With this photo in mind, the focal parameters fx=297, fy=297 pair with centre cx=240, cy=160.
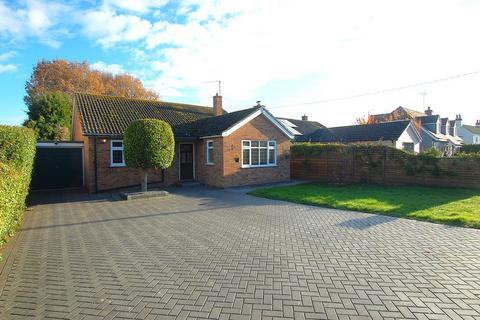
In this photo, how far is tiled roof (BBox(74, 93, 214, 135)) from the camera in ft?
53.1

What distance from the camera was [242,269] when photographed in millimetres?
5277

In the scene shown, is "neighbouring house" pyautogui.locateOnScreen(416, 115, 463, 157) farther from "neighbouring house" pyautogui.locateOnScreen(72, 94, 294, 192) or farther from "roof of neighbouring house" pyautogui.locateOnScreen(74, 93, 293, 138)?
"roof of neighbouring house" pyautogui.locateOnScreen(74, 93, 293, 138)

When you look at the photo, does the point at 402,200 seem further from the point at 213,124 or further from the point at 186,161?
the point at 186,161

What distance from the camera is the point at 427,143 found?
37.3 m

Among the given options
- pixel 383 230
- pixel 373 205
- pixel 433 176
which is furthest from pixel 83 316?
pixel 433 176

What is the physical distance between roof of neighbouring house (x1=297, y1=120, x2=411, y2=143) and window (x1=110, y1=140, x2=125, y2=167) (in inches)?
855

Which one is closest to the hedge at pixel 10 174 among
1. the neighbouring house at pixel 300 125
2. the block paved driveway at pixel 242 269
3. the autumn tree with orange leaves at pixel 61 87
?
the block paved driveway at pixel 242 269

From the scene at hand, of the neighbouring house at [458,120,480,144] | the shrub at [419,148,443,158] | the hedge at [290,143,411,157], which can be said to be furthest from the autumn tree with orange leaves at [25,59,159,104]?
the neighbouring house at [458,120,480,144]

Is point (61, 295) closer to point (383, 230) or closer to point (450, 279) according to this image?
point (450, 279)

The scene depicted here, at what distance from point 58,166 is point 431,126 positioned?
42300 millimetres

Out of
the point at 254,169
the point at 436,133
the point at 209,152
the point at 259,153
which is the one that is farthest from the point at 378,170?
the point at 436,133

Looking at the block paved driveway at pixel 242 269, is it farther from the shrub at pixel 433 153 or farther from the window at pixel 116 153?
the shrub at pixel 433 153

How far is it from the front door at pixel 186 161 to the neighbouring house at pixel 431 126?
2873 centimetres

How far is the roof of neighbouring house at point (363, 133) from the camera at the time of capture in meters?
28.5
